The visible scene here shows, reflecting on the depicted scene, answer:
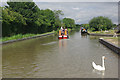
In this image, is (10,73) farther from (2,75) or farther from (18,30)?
(18,30)

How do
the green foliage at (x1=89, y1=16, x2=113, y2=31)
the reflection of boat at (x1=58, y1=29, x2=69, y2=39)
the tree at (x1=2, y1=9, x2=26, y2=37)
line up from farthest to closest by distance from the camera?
1. the green foliage at (x1=89, y1=16, x2=113, y2=31)
2. the reflection of boat at (x1=58, y1=29, x2=69, y2=39)
3. the tree at (x1=2, y1=9, x2=26, y2=37)

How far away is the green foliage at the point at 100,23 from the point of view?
59409mm

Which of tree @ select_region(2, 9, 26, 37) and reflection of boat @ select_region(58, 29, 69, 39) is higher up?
tree @ select_region(2, 9, 26, 37)

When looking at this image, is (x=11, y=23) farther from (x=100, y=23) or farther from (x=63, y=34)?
(x=100, y=23)

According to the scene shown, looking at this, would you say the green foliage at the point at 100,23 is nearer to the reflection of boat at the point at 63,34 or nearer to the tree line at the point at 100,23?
the tree line at the point at 100,23

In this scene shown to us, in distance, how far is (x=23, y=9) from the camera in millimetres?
35594

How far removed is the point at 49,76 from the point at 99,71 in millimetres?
2407

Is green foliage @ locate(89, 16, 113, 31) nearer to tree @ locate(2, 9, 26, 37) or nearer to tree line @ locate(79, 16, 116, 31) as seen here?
tree line @ locate(79, 16, 116, 31)

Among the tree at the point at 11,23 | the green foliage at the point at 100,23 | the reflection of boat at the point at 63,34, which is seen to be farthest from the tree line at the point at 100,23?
the tree at the point at 11,23

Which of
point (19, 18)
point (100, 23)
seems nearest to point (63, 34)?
point (19, 18)

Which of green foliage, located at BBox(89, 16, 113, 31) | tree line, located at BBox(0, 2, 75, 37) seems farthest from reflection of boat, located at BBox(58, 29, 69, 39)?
green foliage, located at BBox(89, 16, 113, 31)

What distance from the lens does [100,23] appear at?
60.5m

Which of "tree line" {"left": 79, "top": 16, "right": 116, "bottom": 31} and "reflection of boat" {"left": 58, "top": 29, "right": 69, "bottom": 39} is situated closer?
"reflection of boat" {"left": 58, "top": 29, "right": 69, "bottom": 39}

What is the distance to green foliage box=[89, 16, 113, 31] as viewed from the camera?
5941 cm
